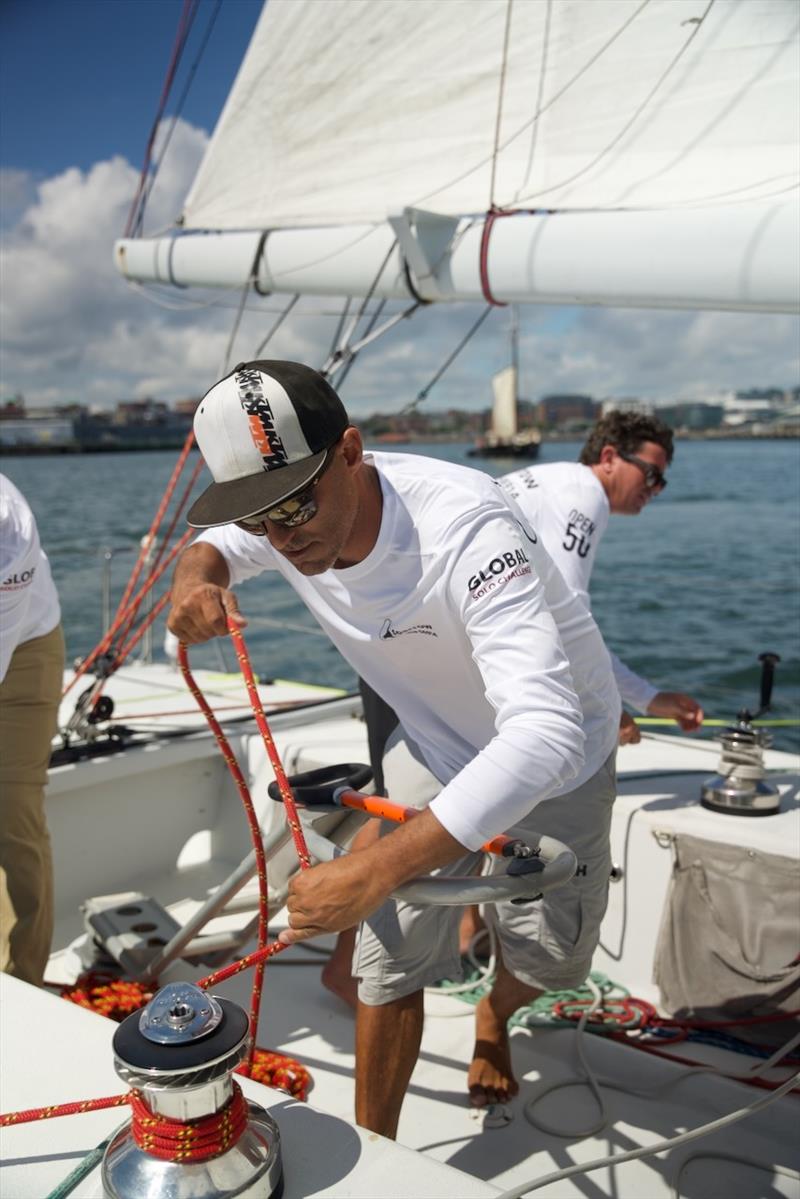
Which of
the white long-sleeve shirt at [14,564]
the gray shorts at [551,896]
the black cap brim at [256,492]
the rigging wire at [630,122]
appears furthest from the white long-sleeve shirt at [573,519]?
the black cap brim at [256,492]

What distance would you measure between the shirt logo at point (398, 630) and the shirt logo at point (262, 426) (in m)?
0.40

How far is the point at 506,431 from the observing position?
→ 53.8 m

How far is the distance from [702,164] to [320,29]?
1556 millimetres

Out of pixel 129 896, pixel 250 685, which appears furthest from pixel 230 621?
pixel 129 896

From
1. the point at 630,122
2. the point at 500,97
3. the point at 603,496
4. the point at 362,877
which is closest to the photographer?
the point at 362,877

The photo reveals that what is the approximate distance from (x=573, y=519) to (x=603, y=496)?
153 millimetres

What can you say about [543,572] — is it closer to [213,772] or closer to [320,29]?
[213,772]

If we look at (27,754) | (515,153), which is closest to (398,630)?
(27,754)

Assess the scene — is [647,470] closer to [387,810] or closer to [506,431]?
[387,810]

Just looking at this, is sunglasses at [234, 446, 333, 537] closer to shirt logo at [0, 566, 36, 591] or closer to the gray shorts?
the gray shorts

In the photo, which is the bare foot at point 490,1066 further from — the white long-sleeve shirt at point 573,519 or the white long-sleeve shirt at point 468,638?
the white long-sleeve shirt at point 573,519

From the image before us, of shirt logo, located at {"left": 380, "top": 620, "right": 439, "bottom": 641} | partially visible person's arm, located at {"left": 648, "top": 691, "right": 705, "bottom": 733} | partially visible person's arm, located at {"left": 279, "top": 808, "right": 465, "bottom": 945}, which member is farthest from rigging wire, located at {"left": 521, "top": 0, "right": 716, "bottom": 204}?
partially visible person's arm, located at {"left": 279, "top": 808, "right": 465, "bottom": 945}

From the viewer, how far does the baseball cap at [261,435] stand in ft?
4.99

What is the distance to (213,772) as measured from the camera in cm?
391
